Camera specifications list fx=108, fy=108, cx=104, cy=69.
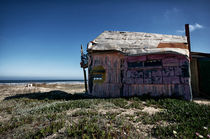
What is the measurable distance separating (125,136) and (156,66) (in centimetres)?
647

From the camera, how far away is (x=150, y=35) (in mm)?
11172

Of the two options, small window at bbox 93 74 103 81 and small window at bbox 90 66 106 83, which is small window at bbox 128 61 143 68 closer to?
small window at bbox 90 66 106 83

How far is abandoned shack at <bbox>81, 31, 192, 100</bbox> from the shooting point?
7688 millimetres

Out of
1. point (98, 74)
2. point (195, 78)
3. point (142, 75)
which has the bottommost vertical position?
point (195, 78)

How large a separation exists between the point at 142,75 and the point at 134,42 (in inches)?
133

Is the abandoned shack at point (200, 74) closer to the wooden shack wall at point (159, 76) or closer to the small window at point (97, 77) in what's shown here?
the wooden shack wall at point (159, 76)

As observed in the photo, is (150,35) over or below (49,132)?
over

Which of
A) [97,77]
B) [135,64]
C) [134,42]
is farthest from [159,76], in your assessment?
[97,77]

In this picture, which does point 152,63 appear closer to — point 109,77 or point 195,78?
point 109,77

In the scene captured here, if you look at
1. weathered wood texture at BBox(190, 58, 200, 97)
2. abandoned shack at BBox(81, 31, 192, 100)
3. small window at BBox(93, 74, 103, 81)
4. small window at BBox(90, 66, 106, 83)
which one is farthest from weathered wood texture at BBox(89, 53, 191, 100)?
weathered wood texture at BBox(190, 58, 200, 97)

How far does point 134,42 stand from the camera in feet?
33.1

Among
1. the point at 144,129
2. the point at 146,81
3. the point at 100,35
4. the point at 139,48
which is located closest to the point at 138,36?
the point at 139,48

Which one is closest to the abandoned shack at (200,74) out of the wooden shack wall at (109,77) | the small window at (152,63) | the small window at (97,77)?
the small window at (152,63)

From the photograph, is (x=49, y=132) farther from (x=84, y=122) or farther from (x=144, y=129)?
(x=144, y=129)
